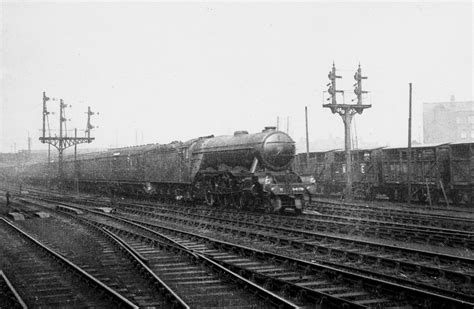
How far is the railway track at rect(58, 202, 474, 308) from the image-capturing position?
6.84m

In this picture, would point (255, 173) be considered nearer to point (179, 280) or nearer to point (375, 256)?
point (375, 256)

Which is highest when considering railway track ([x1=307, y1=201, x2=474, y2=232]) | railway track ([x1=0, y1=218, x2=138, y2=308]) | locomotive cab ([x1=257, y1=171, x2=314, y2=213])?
locomotive cab ([x1=257, y1=171, x2=314, y2=213])

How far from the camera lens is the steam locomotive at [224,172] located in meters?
17.7

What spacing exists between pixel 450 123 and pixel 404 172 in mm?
57155

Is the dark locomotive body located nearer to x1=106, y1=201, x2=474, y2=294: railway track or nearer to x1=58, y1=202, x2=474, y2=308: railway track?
x1=106, y1=201, x2=474, y2=294: railway track

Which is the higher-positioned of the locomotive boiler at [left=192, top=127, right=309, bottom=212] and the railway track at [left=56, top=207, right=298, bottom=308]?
the locomotive boiler at [left=192, top=127, right=309, bottom=212]

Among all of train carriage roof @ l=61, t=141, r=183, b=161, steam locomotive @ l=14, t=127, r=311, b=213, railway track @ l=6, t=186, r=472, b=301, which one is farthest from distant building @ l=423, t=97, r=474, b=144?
railway track @ l=6, t=186, r=472, b=301

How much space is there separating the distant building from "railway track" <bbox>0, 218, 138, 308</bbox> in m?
71.0

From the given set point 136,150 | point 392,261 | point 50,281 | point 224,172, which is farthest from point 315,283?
point 136,150

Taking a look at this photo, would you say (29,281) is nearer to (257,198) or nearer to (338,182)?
(257,198)

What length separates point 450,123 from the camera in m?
75.4

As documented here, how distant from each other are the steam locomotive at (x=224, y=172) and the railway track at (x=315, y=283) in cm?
652

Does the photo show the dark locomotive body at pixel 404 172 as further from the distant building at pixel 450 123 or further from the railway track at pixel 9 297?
the distant building at pixel 450 123

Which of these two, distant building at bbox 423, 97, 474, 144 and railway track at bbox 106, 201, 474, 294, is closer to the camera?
railway track at bbox 106, 201, 474, 294
